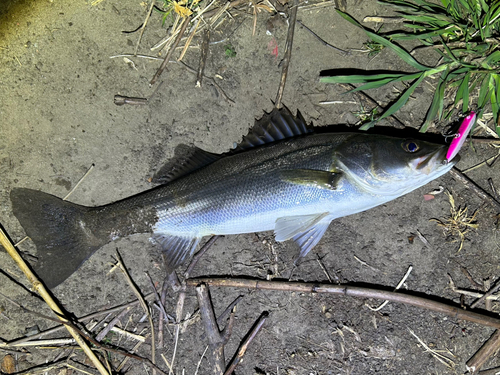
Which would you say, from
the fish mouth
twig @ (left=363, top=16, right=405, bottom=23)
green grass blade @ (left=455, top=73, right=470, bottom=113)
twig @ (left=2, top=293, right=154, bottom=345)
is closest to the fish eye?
the fish mouth

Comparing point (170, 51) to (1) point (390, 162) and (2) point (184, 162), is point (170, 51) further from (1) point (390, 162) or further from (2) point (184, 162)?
(1) point (390, 162)

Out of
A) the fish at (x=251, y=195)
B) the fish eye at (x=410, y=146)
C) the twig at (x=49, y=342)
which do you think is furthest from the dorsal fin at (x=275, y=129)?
the twig at (x=49, y=342)

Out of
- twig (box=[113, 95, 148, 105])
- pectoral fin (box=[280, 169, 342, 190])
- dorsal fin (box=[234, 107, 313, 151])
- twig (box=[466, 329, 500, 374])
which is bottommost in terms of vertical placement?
twig (box=[466, 329, 500, 374])

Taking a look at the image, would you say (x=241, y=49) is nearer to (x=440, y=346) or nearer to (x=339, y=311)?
(x=339, y=311)

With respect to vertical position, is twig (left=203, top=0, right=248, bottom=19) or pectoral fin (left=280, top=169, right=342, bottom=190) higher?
twig (left=203, top=0, right=248, bottom=19)

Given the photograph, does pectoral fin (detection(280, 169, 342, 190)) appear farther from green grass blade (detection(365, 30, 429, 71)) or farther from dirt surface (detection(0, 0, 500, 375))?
green grass blade (detection(365, 30, 429, 71))

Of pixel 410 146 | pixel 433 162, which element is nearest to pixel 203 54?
pixel 410 146

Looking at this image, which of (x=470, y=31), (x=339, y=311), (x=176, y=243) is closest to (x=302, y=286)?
(x=339, y=311)

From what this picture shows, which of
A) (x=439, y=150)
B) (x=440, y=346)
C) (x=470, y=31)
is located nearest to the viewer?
(x=439, y=150)

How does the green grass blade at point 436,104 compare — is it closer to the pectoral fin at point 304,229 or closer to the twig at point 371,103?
the twig at point 371,103
